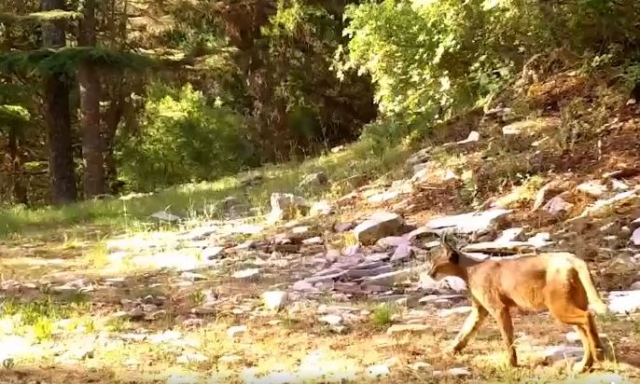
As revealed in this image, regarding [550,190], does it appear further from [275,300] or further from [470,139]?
[275,300]

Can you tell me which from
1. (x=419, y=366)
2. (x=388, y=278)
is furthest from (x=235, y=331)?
(x=388, y=278)

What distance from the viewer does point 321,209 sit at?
10.0 meters

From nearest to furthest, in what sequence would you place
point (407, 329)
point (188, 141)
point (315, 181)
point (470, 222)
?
point (407, 329) → point (470, 222) → point (315, 181) → point (188, 141)

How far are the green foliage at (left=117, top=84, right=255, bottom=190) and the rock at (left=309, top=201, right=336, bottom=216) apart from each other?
9.93 metres

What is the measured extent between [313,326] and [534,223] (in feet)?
10.2

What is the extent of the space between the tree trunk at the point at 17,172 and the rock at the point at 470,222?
14.9m

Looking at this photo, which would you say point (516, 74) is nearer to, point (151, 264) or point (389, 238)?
point (389, 238)

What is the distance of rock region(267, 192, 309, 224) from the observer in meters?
9.97

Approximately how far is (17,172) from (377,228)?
52.5 feet

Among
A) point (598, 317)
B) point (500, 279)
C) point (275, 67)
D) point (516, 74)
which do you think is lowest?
point (598, 317)

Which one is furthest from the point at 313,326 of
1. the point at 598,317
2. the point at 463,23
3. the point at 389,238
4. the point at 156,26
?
the point at 156,26

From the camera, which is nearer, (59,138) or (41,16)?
(41,16)

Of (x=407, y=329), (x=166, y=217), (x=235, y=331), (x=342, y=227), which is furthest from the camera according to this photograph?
(x=166, y=217)

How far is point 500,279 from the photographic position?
4461 millimetres
